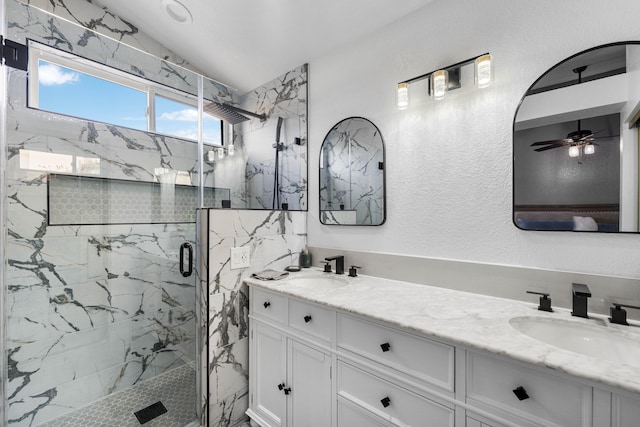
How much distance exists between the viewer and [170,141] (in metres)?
2.00

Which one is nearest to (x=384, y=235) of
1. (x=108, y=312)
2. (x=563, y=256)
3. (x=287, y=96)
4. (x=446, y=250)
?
(x=446, y=250)

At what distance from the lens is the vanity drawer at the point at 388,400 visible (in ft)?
3.21

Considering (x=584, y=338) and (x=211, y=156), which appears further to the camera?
(x=211, y=156)

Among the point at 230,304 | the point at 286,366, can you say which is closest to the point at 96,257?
the point at 230,304

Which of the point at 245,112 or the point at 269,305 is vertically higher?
the point at 245,112

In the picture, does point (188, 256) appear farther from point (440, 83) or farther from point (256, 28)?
point (440, 83)

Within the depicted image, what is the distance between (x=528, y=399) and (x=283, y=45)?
8.13 feet

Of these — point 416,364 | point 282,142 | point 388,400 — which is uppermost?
point 282,142

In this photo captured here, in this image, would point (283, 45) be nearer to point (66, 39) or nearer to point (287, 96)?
point (287, 96)

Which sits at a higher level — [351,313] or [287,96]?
[287,96]

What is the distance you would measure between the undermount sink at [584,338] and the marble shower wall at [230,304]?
1443mm

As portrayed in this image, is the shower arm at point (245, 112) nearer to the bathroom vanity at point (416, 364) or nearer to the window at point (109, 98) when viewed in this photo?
the window at point (109, 98)

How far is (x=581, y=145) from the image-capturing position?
1.16 meters

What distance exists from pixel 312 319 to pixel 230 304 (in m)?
0.62
